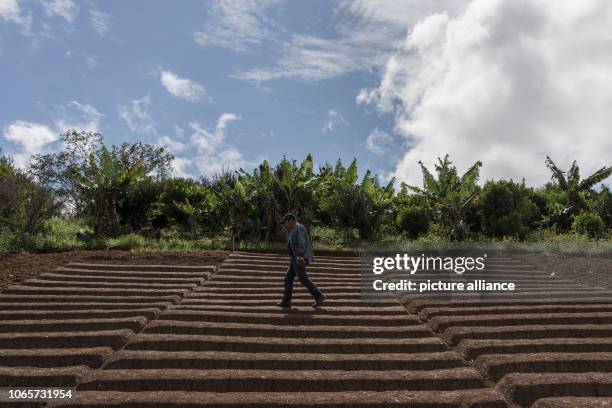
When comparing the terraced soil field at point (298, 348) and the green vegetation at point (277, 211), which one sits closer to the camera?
the terraced soil field at point (298, 348)

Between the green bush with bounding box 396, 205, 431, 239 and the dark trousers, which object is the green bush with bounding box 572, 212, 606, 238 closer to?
the green bush with bounding box 396, 205, 431, 239

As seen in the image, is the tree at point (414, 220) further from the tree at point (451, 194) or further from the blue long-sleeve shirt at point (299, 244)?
the blue long-sleeve shirt at point (299, 244)

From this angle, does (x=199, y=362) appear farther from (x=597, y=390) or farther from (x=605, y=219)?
(x=605, y=219)

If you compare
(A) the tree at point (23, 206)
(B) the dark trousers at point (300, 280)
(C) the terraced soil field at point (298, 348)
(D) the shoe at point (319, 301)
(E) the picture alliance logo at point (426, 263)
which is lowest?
(C) the terraced soil field at point (298, 348)

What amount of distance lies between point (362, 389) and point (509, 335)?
1.76 m

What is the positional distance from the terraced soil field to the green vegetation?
207 inches

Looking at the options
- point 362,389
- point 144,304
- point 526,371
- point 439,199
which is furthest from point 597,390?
point 439,199

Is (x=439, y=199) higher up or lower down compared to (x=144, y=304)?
higher up

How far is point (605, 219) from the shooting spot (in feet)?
53.3

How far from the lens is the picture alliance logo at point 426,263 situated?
892cm

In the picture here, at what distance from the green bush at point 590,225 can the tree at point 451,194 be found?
3112mm

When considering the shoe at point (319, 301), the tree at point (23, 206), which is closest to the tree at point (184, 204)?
the tree at point (23, 206)

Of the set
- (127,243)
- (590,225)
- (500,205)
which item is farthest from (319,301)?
(590,225)

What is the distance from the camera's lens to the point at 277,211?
12742 mm
